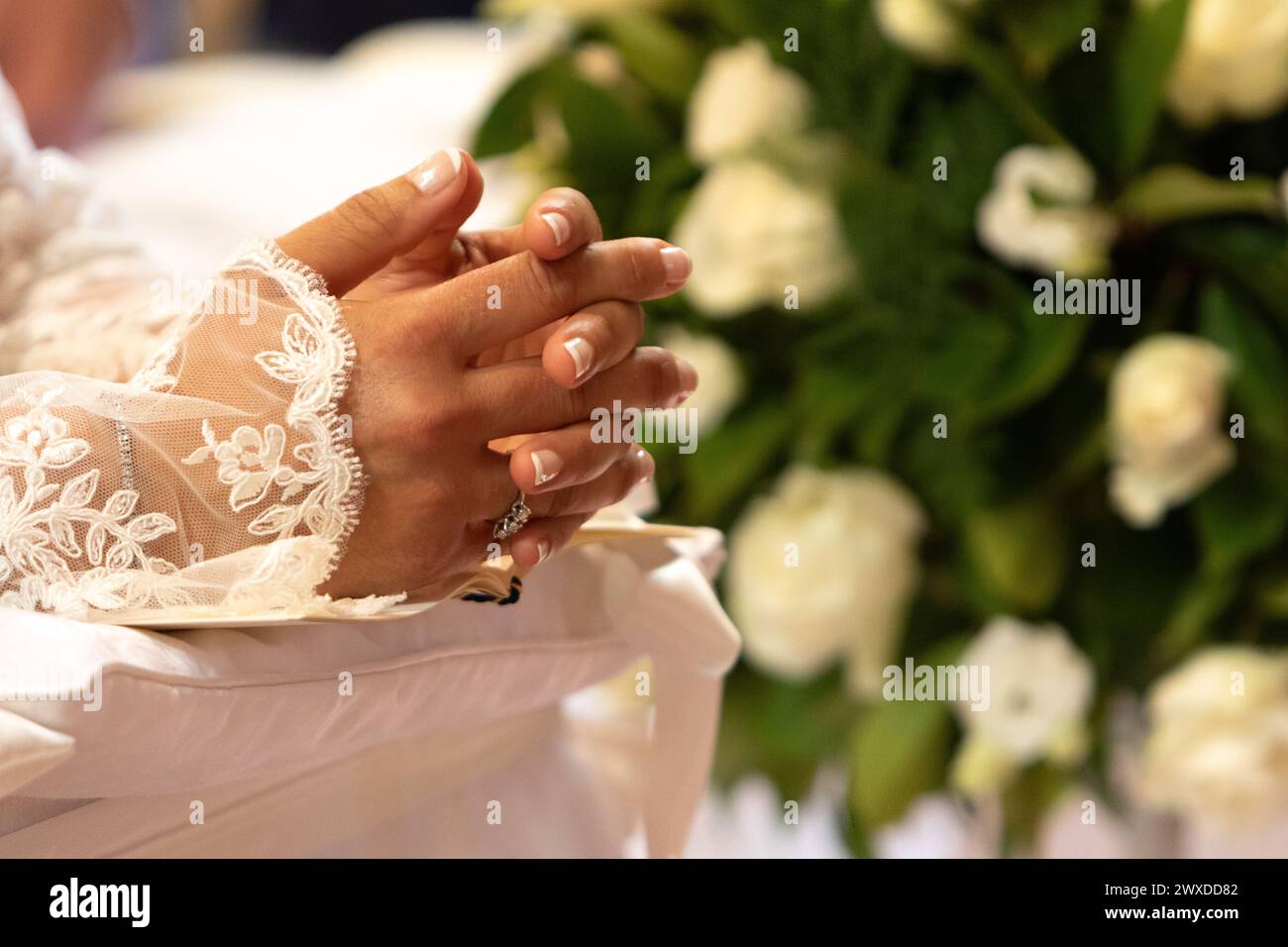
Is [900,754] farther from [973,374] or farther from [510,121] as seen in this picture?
[510,121]

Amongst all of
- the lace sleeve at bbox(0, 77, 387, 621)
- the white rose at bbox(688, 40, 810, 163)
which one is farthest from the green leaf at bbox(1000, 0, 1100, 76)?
the lace sleeve at bbox(0, 77, 387, 621)

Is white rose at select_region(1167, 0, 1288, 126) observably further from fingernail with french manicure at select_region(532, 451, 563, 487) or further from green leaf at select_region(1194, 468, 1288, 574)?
fingernail with french manicure at select_region(532, 451, 563, 487)

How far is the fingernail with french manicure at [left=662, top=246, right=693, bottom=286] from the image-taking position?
598mm

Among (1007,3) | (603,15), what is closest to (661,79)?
(603,15)

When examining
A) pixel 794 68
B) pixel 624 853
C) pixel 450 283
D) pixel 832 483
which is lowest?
pixel 624 853

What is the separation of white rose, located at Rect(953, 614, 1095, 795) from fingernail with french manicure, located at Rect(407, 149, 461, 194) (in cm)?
51

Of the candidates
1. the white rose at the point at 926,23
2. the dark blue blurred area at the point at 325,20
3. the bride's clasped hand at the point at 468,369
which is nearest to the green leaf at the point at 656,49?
the white rose at the point at 926,23

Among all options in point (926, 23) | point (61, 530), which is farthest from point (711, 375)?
point (61, 530)

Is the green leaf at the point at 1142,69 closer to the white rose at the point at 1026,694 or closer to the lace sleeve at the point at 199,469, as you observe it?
the white rose at the point at 1026,694

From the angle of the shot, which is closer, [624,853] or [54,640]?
[54,640]

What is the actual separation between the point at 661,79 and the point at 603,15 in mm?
61
